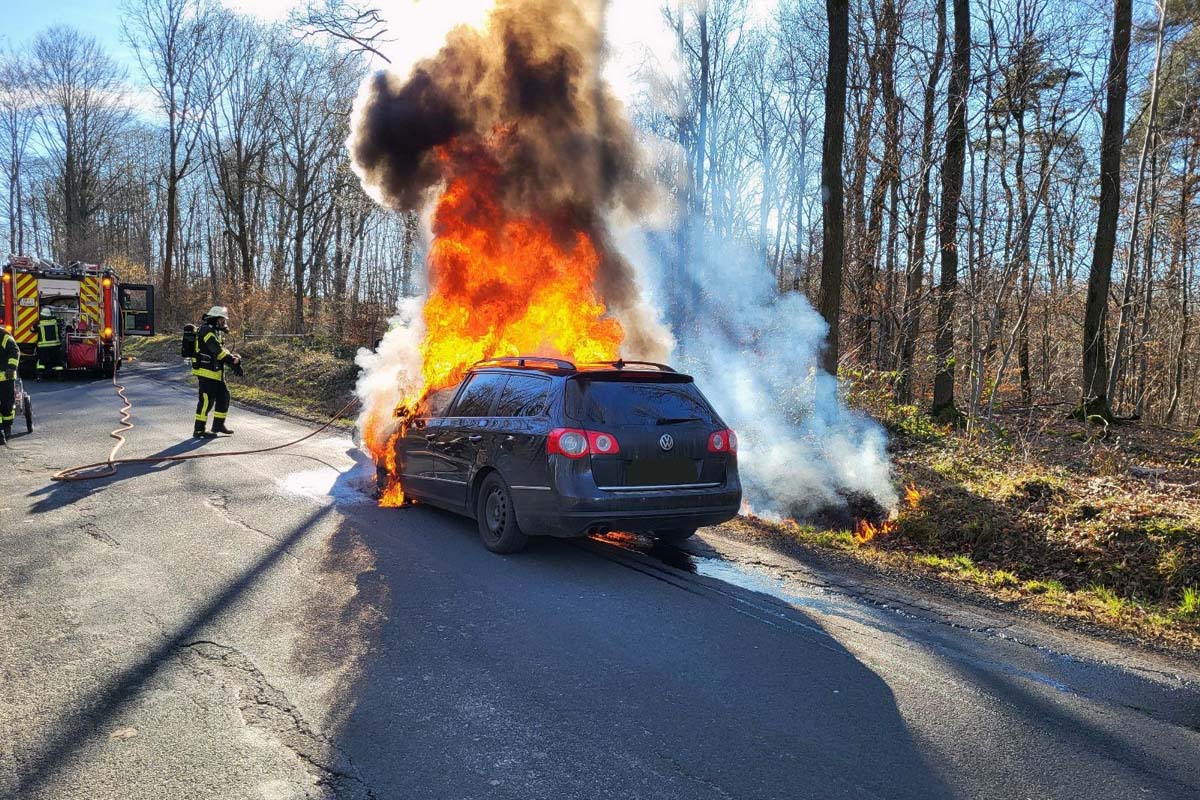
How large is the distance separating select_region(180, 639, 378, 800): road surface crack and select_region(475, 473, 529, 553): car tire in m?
2.38

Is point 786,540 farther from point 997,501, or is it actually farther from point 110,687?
point 110,687

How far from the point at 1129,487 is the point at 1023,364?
569 inches

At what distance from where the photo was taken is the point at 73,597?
16.3 ft

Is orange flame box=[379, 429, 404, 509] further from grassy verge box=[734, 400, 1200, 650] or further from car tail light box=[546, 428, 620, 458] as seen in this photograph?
grassy verge box=[734, 400, 1200, 650]

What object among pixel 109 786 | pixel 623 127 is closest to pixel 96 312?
pixel 623 127

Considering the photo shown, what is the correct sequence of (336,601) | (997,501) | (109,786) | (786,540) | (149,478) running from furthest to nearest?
1. (149,478)
2. (997,501)
3. (786,540)
4. (336,601)
5. (109,786)

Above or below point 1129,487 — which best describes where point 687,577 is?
below

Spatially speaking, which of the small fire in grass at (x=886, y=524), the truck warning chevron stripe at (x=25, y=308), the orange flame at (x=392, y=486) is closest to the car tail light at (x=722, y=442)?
the small fire in grass at (x=886, y=524)

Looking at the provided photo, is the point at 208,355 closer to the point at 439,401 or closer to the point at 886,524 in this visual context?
the point at 439,401

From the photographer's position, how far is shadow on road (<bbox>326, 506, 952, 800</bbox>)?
3.07 meters

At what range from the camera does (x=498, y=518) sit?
6422 millimetres

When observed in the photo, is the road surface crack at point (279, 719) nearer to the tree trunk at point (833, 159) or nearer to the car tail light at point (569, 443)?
the car tail light at point (569, 443)

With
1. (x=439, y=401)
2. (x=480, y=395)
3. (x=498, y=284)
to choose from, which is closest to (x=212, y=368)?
(x=498, y=284)

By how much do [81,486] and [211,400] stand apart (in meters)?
4.11
